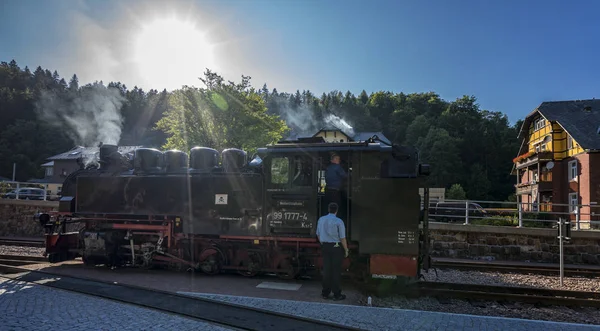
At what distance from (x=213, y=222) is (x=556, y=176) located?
3001 centimetres

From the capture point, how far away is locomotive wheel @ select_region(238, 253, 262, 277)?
8.34 meters

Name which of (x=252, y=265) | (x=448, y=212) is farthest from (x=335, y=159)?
(x=448, y=212)

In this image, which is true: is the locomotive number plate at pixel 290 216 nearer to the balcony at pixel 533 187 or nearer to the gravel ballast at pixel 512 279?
the gravel ballast at pixel 512 279

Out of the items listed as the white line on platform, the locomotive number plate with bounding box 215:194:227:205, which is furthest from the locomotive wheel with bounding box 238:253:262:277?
the locomotive number plate with bounding box 215:194:227:205

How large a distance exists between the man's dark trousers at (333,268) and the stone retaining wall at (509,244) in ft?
26.0

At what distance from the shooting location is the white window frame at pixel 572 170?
27.4m

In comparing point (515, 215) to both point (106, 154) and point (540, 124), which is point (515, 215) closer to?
point (106, 154)

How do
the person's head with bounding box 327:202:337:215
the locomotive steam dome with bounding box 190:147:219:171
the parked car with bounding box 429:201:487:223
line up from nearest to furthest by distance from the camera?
the person's head with bounding box 327:202:337:215
the locomotive steam dome with bounding box 190:147:219:171
the parked car with bounding box 429:201:487:223

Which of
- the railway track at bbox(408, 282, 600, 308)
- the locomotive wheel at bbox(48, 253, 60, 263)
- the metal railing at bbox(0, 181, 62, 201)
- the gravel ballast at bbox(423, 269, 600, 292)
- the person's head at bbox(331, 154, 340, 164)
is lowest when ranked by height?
the gravel ballast at bbox(423, 269, 600, 292)

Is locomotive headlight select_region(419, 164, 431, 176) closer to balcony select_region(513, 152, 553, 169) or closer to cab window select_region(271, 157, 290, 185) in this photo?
cab window select_region(271, 157, 290, 185)

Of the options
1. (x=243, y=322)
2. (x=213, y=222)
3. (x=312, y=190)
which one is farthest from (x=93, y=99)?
(x=243, y=322)

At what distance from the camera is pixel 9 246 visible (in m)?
13.9

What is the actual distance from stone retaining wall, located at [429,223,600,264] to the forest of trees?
13.8 m

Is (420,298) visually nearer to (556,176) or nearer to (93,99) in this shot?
(93,99)
